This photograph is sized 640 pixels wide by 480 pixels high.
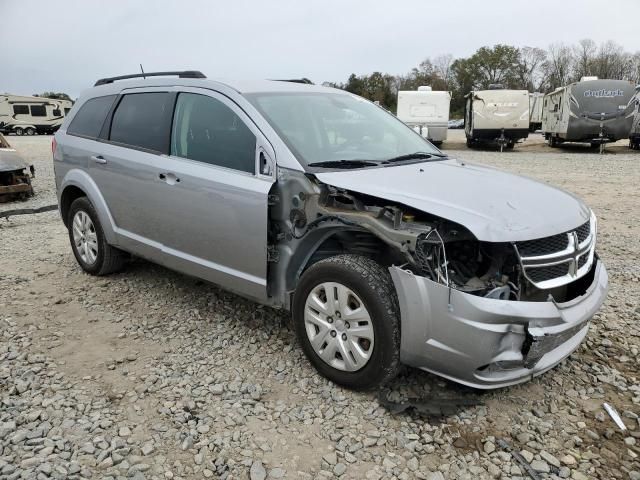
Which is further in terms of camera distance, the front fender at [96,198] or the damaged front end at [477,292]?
the front fender at [96,198]

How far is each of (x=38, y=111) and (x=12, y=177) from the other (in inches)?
1241

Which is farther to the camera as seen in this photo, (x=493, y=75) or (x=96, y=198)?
(x=493, y=75)

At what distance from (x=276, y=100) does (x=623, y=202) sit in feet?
24.4

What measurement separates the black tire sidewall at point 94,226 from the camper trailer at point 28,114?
115ft

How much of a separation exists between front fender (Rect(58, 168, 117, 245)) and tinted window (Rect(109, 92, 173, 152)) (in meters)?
0.48

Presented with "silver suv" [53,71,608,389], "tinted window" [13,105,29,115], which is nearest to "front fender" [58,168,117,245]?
Result: "silver suv" [53,71,608,389]

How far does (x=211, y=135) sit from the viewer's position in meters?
3.67

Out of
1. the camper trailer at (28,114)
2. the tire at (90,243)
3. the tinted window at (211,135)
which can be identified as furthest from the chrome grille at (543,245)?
the camper trailer at (28,114)

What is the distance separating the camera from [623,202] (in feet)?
28.9

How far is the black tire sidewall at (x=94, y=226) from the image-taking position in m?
4.71

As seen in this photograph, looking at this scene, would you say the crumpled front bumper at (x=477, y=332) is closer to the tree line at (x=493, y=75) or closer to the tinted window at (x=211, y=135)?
the tinted window at (x=211, y=135)

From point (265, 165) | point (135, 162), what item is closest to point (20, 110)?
point (135, 162)

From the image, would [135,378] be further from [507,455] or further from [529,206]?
[529,206]

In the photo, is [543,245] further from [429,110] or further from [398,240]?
[429,110]
